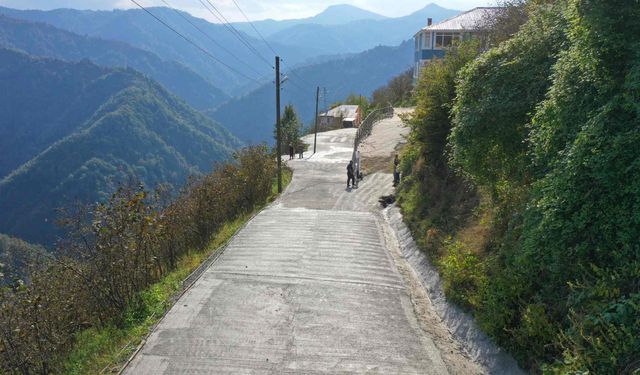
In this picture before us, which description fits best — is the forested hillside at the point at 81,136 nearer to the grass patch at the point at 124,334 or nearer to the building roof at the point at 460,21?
the building roof at the point at 460,21

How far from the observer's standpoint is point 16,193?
97.8 meters

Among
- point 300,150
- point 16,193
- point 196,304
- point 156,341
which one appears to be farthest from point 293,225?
point 16,193

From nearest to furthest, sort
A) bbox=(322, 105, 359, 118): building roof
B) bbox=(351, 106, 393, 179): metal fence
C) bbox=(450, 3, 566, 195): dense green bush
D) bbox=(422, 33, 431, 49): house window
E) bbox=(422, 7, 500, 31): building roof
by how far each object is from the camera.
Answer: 1. bbox=(450, 3, 566, 195): dense green bush
2. bbox=(351, 106, 393, 179): metal fence
3. bbox=(422, 7, 500, 31): building roof
4. bbox=(422, 33, 431, 49): house window
5. bbox=(322, 105, 359, 118): building roof

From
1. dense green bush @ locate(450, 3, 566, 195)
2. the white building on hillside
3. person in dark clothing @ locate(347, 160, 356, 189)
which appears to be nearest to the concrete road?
dense green bush @ locate(450, 3, 566, 195)

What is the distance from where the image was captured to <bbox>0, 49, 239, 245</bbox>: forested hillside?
9494cm

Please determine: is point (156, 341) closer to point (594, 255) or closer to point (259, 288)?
point (259, 288)

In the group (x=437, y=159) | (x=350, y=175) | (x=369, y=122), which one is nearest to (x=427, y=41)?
(x=369, y=122)

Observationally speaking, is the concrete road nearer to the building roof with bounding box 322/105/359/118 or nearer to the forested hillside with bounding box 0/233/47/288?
the forested hillside with bounding box 0/233/47/288

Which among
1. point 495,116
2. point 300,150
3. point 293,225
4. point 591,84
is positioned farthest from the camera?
point 300,150

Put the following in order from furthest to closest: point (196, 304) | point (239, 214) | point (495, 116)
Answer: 1. point (239, 214)
2. point (196, 304)
3. point (495, 116)

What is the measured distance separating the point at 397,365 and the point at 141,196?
591cm

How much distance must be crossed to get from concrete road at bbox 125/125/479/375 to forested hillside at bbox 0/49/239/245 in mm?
68035

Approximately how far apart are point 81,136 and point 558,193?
4951 inches

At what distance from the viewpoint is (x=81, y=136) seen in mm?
113500
